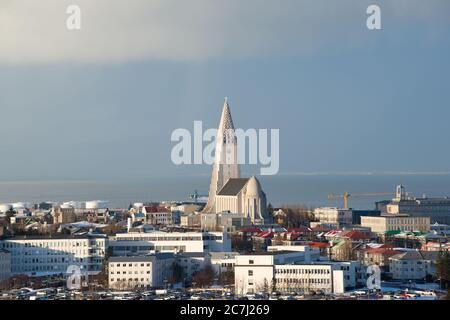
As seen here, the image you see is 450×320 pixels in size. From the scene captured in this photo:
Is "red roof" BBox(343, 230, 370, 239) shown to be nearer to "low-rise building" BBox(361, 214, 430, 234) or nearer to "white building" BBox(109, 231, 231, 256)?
"white building" BBox(109, 231, 231, 256)

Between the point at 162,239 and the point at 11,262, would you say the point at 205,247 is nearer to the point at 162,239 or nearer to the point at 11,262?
the point at 162,239

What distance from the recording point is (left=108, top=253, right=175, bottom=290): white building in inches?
671

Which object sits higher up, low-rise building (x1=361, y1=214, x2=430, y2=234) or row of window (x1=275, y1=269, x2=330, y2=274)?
low-rise building (x1=361, y1=214, x2=430, y2=234)

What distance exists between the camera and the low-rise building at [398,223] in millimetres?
28062

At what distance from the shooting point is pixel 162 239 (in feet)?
71.7

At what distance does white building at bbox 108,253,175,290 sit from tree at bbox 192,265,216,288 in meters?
0.40

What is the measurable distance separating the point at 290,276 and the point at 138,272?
2.02 metres

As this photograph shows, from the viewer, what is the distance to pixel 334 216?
31.2m

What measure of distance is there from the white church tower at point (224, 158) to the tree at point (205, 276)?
13.3m

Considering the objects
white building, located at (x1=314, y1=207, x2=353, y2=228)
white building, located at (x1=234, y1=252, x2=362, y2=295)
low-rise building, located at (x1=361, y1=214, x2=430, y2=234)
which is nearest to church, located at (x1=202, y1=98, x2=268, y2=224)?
white building, located at (x1=314, y1=207, x2=353, y2=228)

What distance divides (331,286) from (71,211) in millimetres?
16224

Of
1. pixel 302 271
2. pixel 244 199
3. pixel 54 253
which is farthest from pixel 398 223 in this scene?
pixel 302 271

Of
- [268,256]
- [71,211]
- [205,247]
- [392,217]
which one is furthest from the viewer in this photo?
[71,211]
